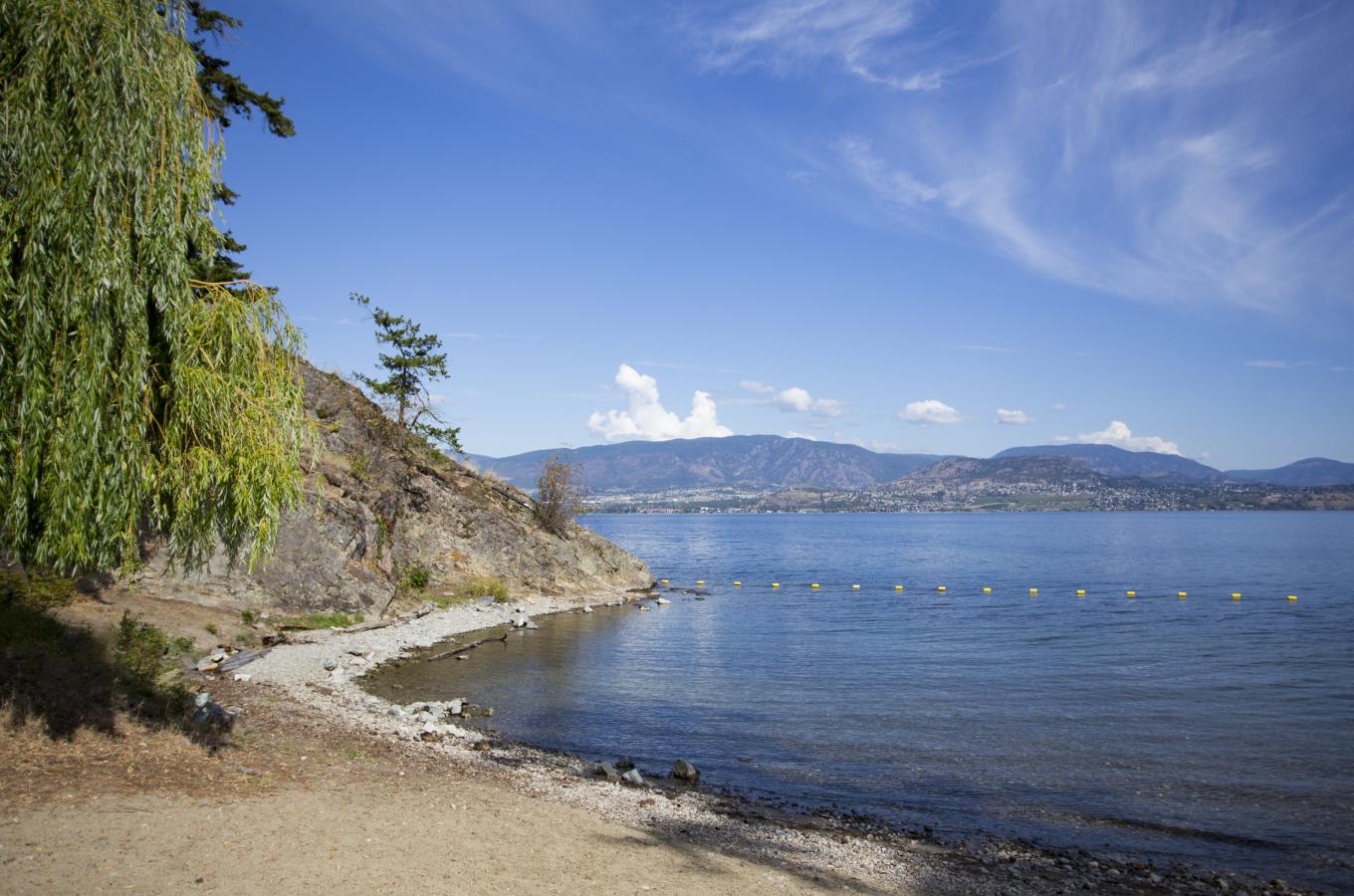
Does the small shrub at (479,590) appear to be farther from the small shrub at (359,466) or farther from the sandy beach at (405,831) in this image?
the sandy beach at (405,831)

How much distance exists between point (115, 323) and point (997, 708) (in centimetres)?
2490

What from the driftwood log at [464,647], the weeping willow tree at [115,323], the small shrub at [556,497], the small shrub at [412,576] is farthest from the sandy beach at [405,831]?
the small shrub at [556,497]

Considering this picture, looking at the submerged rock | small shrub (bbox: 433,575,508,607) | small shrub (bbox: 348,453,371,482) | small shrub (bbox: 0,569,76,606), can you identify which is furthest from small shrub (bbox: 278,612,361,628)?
the submerged rock

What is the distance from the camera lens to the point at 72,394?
32.0 feet

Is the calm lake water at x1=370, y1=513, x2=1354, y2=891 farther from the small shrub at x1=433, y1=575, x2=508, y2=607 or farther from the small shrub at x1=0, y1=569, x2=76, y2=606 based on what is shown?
the small shrub at x1=0, y1=569, x2=76, y2=606

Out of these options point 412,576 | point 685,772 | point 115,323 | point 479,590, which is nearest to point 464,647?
point 412,576

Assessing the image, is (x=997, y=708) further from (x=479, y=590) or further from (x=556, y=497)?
(x=556, y=497)

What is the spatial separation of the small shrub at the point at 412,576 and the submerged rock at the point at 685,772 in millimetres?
23025

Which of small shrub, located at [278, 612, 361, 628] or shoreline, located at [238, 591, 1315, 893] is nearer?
shoreline, located at [238, 591, 1315, 893]

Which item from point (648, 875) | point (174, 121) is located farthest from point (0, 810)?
point (174, 121)

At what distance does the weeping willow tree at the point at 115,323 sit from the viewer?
379 inches

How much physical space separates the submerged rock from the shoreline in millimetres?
459

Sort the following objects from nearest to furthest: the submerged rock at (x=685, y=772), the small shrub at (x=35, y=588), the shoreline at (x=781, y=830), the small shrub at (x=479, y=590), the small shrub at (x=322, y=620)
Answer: the shoreline at (x=781, y=830) → the small shrub at (x=35, y=588) → the submerged rock at (x=685, y=772) → the small shrub at (x=322, y=620) → the small shrub at (x=479, y=590)

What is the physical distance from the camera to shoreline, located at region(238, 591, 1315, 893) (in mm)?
13250
